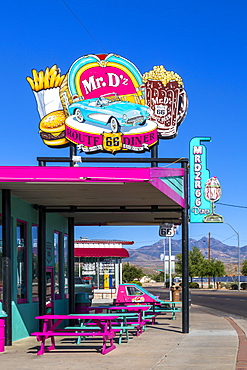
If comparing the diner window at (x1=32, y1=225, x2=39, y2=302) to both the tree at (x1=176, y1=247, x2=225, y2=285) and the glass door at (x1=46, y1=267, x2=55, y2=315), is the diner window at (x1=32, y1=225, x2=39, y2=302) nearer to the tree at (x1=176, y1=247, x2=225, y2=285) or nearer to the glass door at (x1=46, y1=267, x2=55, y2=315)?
the glass door at (x1=46, y1=267, x2=55, y2=315)

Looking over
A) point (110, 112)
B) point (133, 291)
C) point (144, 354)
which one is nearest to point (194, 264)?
point (133, 291)

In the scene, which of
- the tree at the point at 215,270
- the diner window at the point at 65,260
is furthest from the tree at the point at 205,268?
the diner window at the point at 65,260

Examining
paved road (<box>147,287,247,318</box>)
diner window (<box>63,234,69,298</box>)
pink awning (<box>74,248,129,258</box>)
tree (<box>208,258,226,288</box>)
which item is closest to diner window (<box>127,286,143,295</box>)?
diner window (<box>63,234,69,298</box>)

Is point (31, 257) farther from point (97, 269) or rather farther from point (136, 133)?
point (97, 269)

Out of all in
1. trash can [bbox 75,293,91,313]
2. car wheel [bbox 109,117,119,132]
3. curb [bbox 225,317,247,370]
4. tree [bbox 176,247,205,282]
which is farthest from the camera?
tree [bbox 176,247,205,282]

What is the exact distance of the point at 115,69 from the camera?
21641mm

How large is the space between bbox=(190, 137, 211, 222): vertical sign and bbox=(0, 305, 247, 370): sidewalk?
28.5ft

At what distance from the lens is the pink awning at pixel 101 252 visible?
43281 millimetres

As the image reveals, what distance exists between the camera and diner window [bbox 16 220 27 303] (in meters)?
17.0

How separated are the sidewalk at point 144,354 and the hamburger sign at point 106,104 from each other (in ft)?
Answer: 21.4

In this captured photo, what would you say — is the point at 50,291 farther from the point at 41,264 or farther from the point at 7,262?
the point at 7,262

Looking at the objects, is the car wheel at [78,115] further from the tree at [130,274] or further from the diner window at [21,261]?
the tree at [130,274]

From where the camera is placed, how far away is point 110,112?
827 inches

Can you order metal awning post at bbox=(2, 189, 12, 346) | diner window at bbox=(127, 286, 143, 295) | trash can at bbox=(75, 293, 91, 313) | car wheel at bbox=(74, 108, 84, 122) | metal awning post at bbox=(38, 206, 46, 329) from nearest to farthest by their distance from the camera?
metal awning post at bbox=(2, 189, 12, 346)
metal awning post at bbox=(38, 206, 46, 329)
car wheel at bbox=(74, 108, 84, 122)
trash can at bbox=(75, 293, 91, 313)
diner window at bbox=(127, 286, 143, 295)
